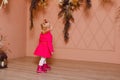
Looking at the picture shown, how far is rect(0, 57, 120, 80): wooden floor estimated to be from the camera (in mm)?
2271

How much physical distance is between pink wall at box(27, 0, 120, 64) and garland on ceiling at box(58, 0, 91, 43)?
6 cm

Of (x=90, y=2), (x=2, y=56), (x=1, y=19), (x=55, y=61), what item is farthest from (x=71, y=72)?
(x=1, y=19)

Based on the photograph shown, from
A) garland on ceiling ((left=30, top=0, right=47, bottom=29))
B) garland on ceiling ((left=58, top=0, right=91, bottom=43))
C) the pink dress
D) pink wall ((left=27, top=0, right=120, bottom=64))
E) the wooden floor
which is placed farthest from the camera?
garland on ceiling ((left=30, top=0, right=47, bottom=29))

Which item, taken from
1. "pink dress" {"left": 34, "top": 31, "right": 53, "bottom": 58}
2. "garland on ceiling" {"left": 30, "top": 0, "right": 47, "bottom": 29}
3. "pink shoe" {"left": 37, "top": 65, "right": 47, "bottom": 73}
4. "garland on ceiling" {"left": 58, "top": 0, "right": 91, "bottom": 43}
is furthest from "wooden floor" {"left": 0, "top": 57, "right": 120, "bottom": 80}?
"garland on ceiling" {"left": 30, "top": 0, "right": 47, "bottom": 29}

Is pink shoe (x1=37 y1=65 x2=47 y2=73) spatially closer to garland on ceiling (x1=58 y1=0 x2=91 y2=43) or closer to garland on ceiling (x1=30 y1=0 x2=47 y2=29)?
garland on ceiling (x1=58 y1=0 x2=91 y2=43)

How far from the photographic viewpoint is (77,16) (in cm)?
314

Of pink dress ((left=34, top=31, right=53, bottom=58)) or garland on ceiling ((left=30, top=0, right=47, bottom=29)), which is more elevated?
garland on ceiling ((left=30, top=0, right=47, bottom=29))

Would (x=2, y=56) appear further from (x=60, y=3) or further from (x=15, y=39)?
(x=60, y=3)

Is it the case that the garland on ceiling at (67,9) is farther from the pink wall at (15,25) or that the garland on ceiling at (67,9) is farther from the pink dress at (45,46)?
the pink dress at (45,46)

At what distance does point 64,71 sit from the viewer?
2541mm

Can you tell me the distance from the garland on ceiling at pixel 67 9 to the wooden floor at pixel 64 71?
48cm

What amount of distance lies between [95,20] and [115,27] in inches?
11.2

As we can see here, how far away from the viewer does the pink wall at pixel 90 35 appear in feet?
9.70

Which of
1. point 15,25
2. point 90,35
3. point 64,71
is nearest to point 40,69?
point 64,71
